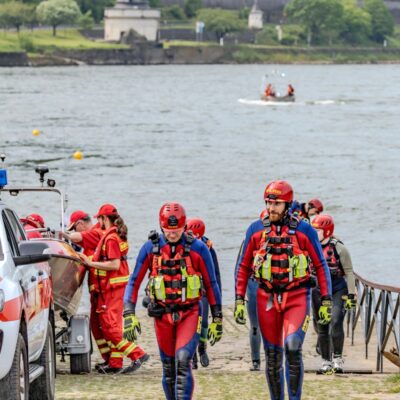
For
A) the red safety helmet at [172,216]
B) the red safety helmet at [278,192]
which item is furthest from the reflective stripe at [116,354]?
the red safety helmet at [278,192]

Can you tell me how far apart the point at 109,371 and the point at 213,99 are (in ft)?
376

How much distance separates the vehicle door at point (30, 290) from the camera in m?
9.98

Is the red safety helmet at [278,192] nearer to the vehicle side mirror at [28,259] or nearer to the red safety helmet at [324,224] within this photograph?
the vehicle side mirror at [28,259]

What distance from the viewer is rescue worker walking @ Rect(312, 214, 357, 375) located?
14.0 meters

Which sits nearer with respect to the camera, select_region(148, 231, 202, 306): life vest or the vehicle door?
the vehicle door

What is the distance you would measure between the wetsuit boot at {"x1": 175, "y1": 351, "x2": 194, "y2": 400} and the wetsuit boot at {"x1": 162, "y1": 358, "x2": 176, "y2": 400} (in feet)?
0.62

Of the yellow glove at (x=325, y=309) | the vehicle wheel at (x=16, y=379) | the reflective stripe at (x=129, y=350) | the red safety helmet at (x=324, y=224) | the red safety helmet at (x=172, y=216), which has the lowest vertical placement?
the reflective stripe at (x=129, y=350)

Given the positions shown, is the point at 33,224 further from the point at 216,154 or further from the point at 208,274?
the point at 216,154

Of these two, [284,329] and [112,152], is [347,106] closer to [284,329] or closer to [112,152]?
[112,152]

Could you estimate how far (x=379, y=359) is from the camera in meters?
15.0

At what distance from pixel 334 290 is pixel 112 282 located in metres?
2.26

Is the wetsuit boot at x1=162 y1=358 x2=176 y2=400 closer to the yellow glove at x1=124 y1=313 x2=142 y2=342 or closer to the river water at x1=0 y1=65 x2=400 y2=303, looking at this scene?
the yellow glove at x1=124 y1=313 x2=142 y2=342

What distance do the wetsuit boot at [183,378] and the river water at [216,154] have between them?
15.2 metres

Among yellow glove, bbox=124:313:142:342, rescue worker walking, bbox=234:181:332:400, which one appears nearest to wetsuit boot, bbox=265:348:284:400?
rescue worker walking, bbox=234:181:332:400
